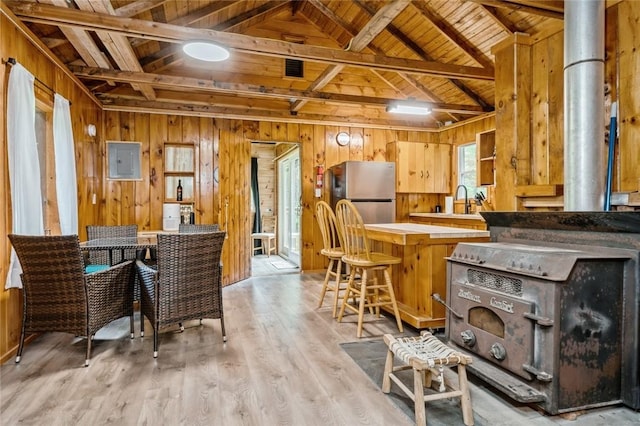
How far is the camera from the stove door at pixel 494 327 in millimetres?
1867

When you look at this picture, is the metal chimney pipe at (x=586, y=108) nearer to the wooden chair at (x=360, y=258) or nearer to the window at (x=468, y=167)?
the wooden chair at (x=360, y=258)

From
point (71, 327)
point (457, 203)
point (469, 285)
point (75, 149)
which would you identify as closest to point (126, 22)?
point (75, 149)

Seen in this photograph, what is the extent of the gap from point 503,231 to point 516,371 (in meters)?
0.93

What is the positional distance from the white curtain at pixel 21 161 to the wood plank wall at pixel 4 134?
4 cm

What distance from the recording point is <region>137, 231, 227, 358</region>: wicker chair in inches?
102

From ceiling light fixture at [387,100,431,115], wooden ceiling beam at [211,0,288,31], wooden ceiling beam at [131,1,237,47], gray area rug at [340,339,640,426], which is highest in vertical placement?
wooden ceiling beam at [211,0,288,31]

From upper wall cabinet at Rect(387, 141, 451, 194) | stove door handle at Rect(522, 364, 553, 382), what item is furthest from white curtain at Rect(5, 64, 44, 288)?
upper wall cabinet at Rect(387, 141, 451, 194)

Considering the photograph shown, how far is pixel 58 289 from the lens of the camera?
2.48 metres

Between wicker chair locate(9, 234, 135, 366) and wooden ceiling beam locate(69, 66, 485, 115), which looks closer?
wicker chair locate(9, 234, 135, 366)

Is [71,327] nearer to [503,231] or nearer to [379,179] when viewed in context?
[503,231]

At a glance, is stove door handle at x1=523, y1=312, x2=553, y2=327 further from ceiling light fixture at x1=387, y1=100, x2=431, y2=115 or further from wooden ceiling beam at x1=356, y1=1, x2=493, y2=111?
wooden ceiling beam at x1=356, y1=1, x2=493, y2=111

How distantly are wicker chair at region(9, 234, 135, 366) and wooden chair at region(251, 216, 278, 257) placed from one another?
4.95 metres

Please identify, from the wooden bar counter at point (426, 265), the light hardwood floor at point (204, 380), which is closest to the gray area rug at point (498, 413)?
the light hardwood floor at point (204, 380)

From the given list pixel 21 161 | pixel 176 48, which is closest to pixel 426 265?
pixel 21 161
